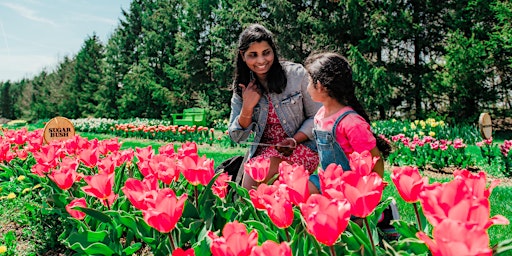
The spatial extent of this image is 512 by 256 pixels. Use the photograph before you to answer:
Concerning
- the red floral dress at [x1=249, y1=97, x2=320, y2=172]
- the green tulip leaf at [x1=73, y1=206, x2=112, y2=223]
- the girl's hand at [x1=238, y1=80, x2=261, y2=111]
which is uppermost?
the girl's hand at [x1=238, y1=80, x2=261, y2=111]

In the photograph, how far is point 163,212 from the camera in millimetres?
1059

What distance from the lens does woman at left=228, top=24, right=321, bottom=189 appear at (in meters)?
2.49

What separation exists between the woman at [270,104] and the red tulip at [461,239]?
1796 mm

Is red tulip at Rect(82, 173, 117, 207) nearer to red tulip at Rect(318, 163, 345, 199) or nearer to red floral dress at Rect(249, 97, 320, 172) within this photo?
red tulip at Rect(318, 163, 345, 199)

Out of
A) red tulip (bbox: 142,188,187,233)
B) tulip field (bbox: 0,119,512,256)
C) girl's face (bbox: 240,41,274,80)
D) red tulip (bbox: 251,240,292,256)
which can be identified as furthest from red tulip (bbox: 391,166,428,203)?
girl's face (bbox: 240,41,274,80)

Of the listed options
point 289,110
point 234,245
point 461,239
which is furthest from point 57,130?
point 461,239

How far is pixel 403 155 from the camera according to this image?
6.48 meters

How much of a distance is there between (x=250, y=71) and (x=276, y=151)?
22.0 inches

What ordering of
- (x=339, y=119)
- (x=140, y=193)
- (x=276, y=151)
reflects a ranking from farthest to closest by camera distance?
(x=276, y=151) → (x=339, y=119) → (x=140, y=193)

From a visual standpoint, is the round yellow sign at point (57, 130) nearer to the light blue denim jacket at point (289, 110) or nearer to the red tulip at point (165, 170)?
the light blue denim jacket at point (289, 110)

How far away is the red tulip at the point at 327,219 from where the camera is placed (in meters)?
0.87

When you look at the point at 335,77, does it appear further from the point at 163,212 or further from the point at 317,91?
the point at 163,212

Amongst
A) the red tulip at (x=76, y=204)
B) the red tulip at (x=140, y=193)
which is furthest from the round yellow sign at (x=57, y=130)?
the red tulip at (x=140, y=193)

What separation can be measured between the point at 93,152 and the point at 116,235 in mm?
880
